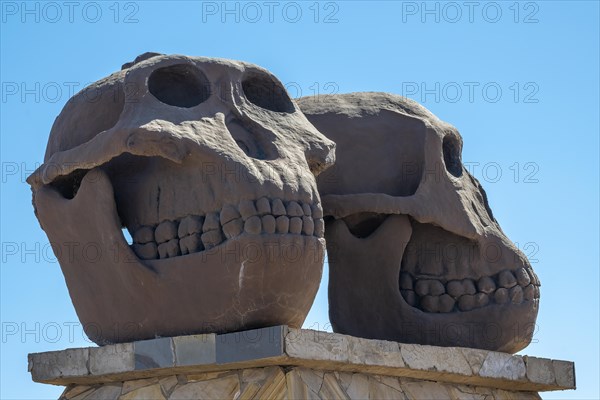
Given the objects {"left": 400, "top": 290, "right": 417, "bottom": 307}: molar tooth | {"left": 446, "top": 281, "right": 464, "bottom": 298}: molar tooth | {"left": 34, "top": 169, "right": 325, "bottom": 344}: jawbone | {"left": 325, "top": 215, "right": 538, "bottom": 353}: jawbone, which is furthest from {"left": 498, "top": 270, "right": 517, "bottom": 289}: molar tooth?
{"left": 34, "top": 169, "right": 325, "bottom": 344}: jawbone

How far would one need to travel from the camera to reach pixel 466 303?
304 inches

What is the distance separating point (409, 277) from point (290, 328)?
1735 millimetres

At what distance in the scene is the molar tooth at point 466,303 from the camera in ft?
25.3

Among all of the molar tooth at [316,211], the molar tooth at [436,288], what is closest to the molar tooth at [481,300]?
the molar tooth at [436,288]

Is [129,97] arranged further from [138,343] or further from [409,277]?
[409,277]

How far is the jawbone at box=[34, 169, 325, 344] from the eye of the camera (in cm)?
644

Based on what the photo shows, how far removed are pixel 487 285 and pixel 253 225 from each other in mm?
1935

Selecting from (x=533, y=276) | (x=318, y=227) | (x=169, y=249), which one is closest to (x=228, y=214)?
(x=169, y=249)

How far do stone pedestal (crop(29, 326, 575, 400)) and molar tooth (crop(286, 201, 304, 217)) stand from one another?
664 millimetres

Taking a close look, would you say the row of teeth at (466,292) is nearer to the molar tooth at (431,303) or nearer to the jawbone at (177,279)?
the molar tooth at (431,303)

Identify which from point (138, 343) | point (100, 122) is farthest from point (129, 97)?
point (138, 343)

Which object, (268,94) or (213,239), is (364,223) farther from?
(213,239)

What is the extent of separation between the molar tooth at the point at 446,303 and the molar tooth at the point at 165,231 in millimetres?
1899

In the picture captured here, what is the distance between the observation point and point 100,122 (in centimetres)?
700
